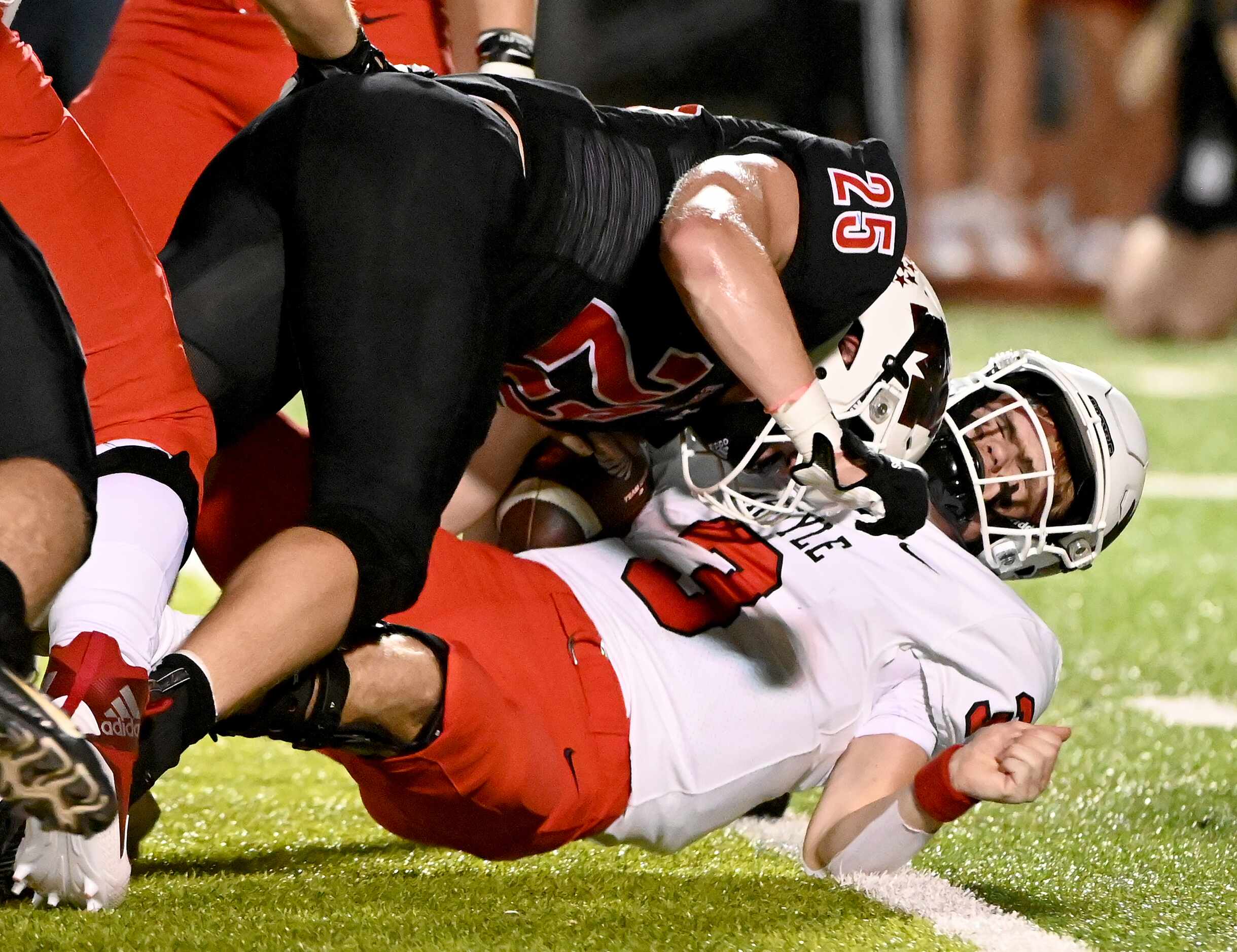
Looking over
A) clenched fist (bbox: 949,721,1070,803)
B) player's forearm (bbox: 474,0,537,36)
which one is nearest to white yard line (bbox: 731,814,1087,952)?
clenched fist (bbox: 949,721,1070,803)

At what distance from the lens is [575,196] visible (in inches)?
79.4

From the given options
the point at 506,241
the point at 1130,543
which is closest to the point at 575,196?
the point at 506,241

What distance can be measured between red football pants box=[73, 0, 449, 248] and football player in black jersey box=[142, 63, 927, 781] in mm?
549

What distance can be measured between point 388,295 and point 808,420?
1.63 ft

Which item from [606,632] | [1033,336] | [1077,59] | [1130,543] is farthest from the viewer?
[1077,59]

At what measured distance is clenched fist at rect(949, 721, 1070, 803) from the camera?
1.94 meters

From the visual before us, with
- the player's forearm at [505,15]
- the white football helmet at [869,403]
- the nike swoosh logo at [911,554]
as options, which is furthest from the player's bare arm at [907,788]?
the player's forearm at [505,15]

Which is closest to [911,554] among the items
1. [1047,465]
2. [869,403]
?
[869,403]

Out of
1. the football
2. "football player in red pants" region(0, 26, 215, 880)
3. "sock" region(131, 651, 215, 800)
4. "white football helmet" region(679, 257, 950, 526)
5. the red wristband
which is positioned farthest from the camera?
the football

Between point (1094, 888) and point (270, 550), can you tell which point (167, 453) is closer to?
point (270, 550)

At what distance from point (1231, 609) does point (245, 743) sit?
89.9 inches

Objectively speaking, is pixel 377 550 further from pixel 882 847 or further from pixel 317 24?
pixel 882 847

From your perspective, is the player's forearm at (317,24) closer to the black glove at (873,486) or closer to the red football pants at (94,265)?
the red football pants at (94,265)

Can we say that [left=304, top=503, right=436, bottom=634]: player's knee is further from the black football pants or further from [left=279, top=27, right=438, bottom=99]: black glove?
[left=279, top=27, right=438, bottom=99]: black glove
